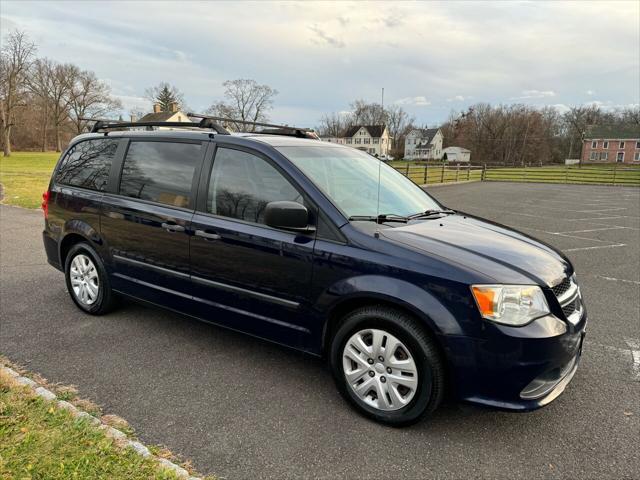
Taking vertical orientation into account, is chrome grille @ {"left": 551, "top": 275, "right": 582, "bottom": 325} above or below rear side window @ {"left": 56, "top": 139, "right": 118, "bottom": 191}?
below

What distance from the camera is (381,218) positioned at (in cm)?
306

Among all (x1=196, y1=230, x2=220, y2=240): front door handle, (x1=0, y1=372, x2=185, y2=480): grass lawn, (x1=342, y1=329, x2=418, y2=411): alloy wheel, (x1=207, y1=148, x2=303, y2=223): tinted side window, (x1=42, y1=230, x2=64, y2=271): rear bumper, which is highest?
(x1=207, y1=148, x2=303, y2=223): tinted side window

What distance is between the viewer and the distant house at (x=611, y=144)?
244ft

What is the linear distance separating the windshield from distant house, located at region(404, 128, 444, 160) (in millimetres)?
93357

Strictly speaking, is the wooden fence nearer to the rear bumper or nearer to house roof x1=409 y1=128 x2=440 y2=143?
the rear bumper

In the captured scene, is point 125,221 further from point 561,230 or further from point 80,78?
point 80,78

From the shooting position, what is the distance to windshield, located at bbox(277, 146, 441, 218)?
10.2ft

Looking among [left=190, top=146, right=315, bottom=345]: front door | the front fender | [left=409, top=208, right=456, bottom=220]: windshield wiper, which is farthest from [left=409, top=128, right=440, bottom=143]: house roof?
the front fender

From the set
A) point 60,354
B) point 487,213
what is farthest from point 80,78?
point 60,354

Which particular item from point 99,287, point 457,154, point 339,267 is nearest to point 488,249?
point 339,267

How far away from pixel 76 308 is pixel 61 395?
1884mm

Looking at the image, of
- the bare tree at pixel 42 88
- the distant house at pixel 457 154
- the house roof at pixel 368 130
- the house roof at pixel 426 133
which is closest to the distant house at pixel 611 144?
the distant house at pixel 457 154

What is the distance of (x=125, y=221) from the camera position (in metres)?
3.88

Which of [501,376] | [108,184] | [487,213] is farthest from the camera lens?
[487,213]
